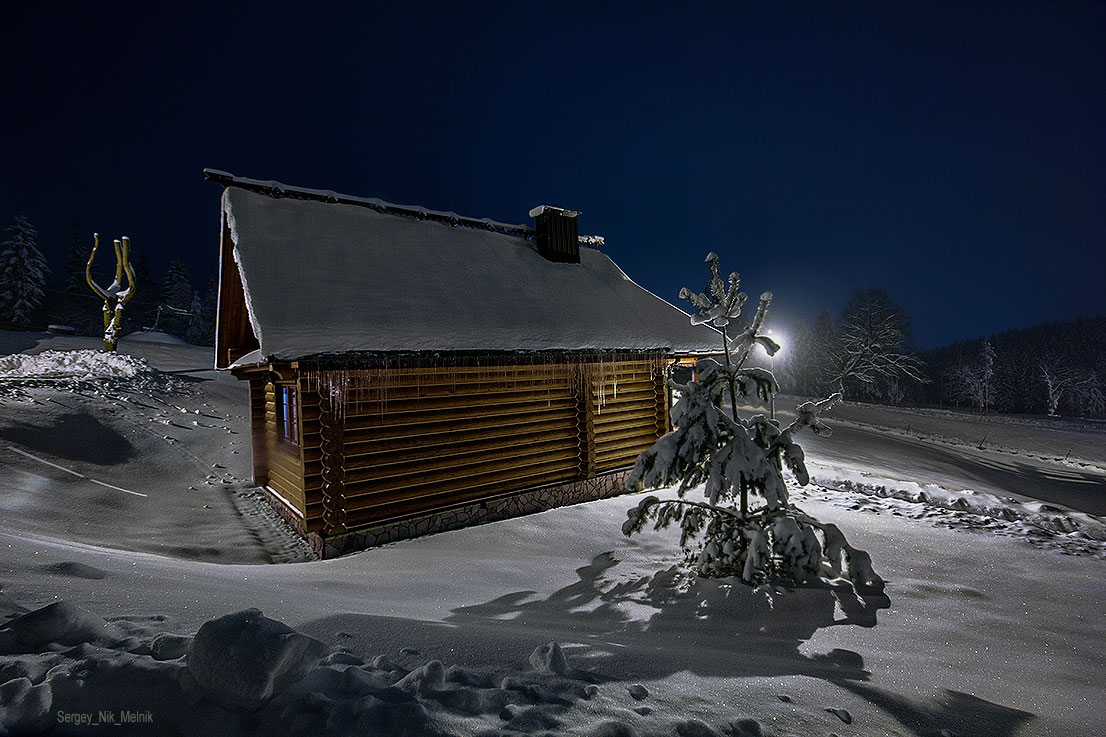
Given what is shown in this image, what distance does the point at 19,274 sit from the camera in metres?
30.5

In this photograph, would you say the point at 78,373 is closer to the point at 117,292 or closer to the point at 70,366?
the point at 70,366

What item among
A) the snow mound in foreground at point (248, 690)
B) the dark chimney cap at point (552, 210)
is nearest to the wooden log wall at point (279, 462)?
the snow mound in foreground at point (248, 690)

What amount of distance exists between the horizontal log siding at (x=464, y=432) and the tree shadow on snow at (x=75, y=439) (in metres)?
7.93

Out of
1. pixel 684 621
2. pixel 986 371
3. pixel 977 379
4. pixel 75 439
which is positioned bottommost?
pixel 684 621

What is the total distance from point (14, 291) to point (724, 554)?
1819 inches

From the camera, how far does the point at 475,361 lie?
8.66 m

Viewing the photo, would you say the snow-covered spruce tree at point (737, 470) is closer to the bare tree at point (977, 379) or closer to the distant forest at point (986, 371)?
the distant forest at point (986, 371)

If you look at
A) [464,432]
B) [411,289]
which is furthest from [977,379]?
[411,289]

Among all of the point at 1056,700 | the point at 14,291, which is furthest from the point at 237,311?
the point at 14,291

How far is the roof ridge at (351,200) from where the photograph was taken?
9484 mm

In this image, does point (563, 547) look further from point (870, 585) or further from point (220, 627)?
point (220, 627)

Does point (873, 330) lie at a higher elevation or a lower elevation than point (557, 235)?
lower

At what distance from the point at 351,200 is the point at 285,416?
17.2ft

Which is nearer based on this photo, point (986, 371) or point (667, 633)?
point (667, 633)
